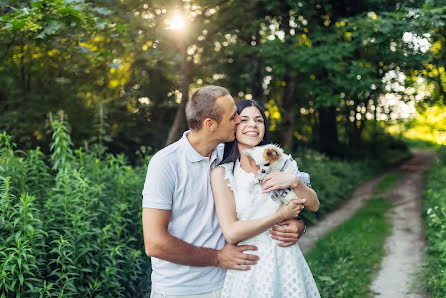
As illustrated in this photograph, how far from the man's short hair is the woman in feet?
0.91

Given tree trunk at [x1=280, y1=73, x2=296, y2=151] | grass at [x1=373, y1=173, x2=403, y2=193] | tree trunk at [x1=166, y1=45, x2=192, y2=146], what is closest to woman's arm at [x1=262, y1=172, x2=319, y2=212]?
tree trunk at [x1=166, y1=45, x2=192, y2=146]

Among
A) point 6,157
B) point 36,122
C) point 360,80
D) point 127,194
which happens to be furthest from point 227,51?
point 6,157

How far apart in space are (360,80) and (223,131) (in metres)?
7.80

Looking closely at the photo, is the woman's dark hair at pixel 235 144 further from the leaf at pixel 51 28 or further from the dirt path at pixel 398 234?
the dirt path at pixel 398 234

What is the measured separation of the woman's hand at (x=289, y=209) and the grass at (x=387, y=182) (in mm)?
13042

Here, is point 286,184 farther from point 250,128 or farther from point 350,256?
point 350,256

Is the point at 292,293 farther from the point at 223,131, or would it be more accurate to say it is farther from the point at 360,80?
the point at 360,80

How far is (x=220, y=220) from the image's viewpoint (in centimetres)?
261

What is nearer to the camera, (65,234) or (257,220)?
(257,220)

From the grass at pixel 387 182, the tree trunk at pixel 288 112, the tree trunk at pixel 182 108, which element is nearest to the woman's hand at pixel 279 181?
the tree trunk at pixel 182 108

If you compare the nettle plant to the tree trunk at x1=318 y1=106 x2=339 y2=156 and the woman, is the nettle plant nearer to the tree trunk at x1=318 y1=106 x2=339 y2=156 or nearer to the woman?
the woman

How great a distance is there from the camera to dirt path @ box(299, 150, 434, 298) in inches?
257

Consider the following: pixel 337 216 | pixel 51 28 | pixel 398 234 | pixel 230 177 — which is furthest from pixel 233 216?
pixel 337 216

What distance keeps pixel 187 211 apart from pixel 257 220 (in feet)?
1.35
